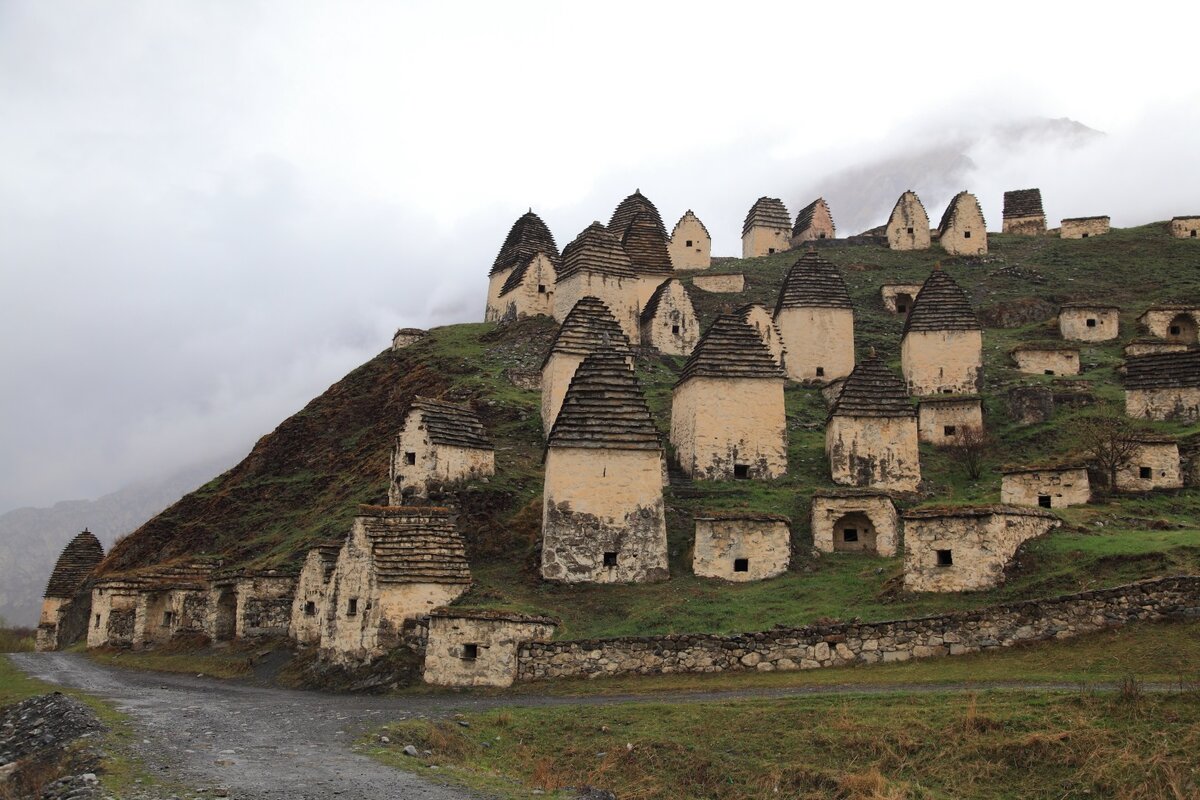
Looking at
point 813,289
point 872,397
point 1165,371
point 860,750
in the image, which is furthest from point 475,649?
point 813,289

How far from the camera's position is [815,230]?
270ft

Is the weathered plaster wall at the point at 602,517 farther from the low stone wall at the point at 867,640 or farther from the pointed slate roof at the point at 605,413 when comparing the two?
the low stone wall at the point at 867,640

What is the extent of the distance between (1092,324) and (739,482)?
25.1 metres

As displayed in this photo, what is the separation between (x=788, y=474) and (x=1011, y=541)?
12.2 m

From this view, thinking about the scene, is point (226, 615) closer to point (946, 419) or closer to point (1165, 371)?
point (946, 419)

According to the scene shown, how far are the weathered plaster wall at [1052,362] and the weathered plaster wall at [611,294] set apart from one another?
1674cm

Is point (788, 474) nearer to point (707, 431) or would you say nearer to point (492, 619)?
point (707, 431)

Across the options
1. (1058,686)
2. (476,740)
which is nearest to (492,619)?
(476,740)

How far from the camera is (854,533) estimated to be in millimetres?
28500

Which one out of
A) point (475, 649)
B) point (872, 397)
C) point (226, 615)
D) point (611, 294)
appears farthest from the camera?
point (611, 294)

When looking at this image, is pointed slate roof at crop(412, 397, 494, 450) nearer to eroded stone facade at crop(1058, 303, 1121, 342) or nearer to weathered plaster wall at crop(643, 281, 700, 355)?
weathered plaster wall at crop(643, 281, 700, 355)

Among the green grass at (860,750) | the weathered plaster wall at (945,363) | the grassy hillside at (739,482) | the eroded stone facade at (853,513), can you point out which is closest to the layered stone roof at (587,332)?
the grassy hillside at (739,482)

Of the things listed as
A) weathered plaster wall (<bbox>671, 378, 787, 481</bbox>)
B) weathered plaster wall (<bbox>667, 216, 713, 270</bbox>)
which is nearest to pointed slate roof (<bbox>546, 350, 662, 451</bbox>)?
weathered plaster wall (<bbox>671, 378, 787, 481</bbox>)

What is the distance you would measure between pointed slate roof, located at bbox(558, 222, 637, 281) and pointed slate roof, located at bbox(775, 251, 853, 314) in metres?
7.10
